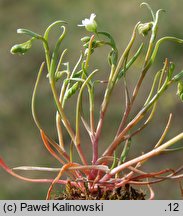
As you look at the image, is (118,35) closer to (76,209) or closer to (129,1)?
(129,1)

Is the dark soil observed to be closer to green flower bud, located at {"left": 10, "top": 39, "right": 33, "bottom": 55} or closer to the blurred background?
green flower bud, located at {"left": 10, "top": 39, "right": 33, "bottom": 55}

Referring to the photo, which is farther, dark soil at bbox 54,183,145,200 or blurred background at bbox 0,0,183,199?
blurred background at bbox 0,0,183,199

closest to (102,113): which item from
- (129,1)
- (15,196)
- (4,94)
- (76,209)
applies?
(76,209)

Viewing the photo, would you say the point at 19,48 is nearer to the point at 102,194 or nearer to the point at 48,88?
the point at 102,194

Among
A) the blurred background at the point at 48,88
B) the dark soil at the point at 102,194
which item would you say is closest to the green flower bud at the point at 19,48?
the dark soil at the point at 102,194

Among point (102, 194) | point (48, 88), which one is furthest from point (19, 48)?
point (48, 88)

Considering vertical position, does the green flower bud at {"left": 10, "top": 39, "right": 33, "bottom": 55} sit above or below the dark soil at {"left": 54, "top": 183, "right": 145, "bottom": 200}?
above

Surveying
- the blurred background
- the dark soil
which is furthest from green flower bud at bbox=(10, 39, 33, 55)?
the blurred background

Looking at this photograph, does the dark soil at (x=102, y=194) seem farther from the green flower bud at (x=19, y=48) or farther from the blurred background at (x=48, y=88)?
the blurred background at (x=48, y=88)

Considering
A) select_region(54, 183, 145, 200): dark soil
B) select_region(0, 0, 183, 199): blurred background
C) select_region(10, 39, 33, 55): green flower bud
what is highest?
select_region(0, 0, 183, 199): blurred background
